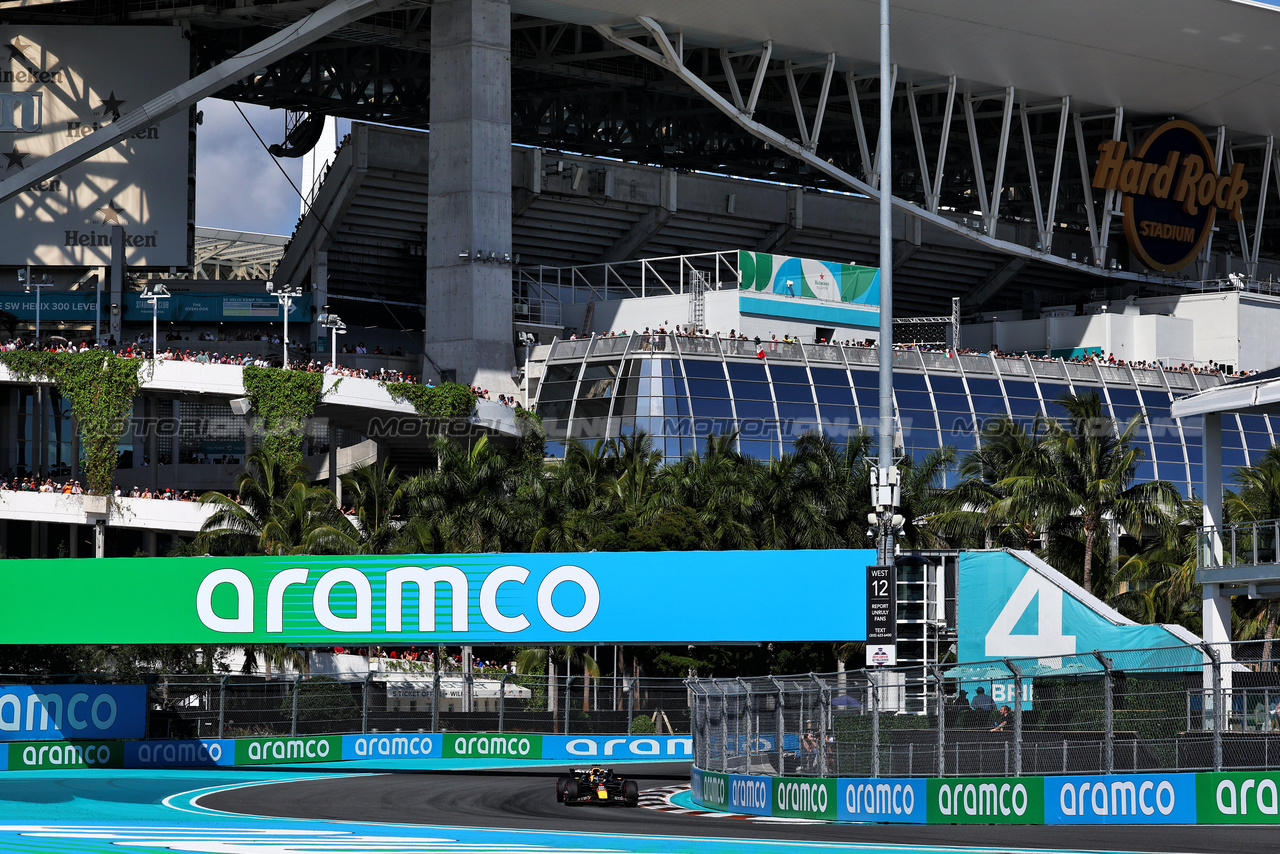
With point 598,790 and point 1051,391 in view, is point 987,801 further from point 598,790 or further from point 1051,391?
point 1051,391

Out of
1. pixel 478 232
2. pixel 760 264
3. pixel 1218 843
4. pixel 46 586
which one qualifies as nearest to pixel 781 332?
pixel 760 264

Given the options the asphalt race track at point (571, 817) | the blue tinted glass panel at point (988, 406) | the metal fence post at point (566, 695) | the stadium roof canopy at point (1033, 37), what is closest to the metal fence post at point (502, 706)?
the metal fence post at point (566, 695)

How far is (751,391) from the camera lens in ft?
236

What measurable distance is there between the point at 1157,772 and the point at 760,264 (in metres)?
56.7

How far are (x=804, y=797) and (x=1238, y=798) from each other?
727 centimetres

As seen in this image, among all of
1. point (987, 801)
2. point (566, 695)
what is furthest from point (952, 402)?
point (987, 801)

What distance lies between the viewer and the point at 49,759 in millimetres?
39812

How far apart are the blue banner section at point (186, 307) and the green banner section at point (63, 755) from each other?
158 feet

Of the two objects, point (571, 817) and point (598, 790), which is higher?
point (598, 790)

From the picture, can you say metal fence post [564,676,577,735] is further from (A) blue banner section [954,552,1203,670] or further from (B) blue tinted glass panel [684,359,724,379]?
(B) blue tinted glass panel [684,359,724,379]

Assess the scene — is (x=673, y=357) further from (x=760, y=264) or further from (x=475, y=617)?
(x=475, y=617)

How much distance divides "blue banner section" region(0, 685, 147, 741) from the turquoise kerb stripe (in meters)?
42.0

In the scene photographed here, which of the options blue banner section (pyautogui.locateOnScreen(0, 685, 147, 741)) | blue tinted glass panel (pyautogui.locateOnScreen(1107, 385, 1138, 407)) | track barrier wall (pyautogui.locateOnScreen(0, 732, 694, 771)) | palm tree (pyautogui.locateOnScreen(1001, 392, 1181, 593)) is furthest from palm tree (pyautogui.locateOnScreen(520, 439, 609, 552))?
blue tinted glass panel (pyautogui.locateOnScreen(1107, 385, 1138, 407))

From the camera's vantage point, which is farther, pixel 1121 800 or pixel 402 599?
pixel 402 599
